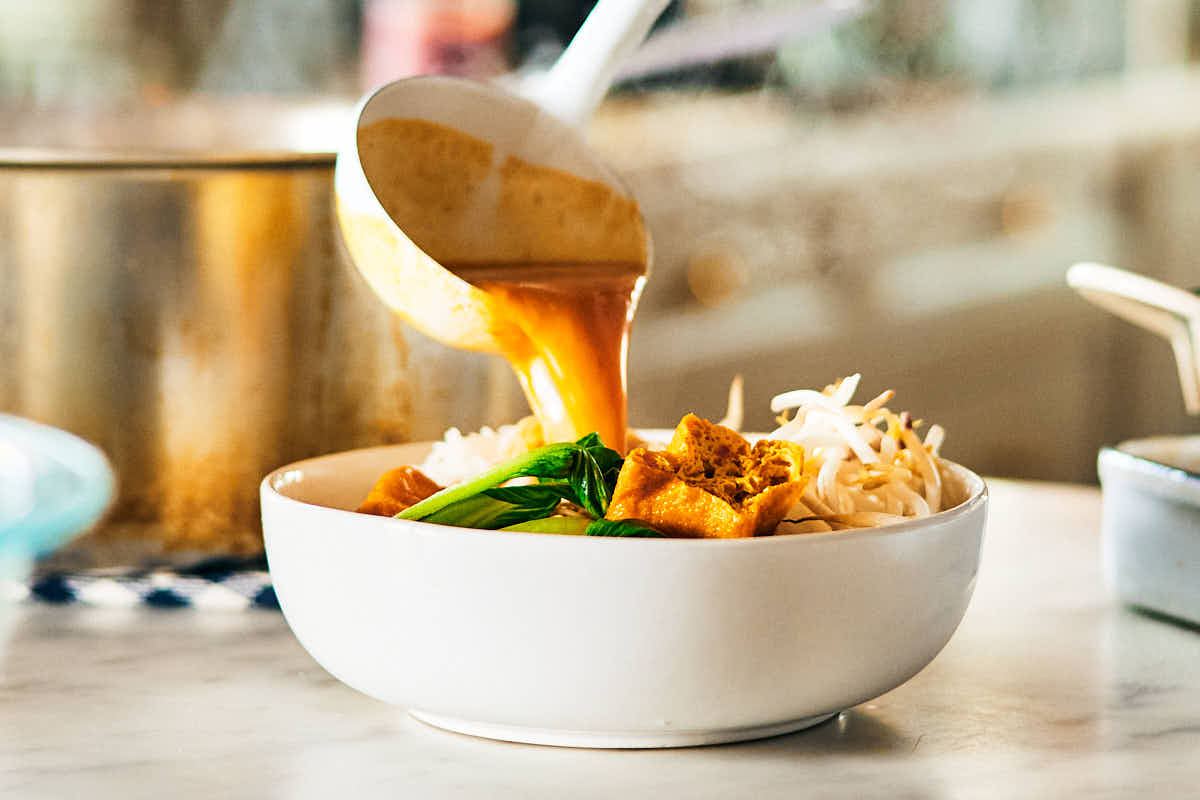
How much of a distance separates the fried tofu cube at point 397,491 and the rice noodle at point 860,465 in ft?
0.53

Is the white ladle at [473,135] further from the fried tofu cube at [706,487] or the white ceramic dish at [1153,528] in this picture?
the white ceramic dish at [1153,528]

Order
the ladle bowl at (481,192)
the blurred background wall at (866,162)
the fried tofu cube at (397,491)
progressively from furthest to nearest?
the blurred background wall at (866,162)
the ladle bowl at (481,192)
the fried tofu cube at (397,491)

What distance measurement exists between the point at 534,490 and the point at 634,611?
0.10 meters

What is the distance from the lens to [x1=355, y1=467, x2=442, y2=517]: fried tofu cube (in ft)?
2.00

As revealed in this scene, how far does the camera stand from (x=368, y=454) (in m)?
0.71

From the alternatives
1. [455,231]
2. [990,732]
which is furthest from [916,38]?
[990,732]

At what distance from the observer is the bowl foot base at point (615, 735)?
536 mm

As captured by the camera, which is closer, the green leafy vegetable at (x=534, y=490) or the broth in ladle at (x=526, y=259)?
the green leafy vegetable at (x=534, y=490)

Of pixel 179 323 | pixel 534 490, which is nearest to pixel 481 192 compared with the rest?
pixel 179 323

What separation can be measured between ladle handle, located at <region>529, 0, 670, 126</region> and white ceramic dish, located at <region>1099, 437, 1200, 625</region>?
0.34 m

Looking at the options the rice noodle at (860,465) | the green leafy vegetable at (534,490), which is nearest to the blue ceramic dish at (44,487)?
the green leafy vegetable at (534,490)

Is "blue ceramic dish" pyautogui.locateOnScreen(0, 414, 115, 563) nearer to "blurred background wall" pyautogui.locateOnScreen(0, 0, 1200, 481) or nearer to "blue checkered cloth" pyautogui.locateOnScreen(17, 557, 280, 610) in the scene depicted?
"blue checkered cloth" pyautogui.locateOnScreen(17, 557, 280, 610)

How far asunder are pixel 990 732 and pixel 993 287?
93.2 inches

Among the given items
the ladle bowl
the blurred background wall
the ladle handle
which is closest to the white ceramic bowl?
the ladle bowl
